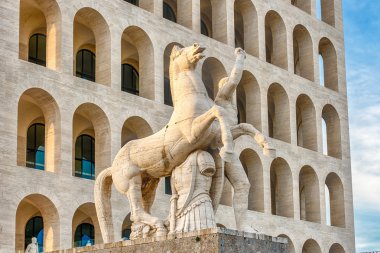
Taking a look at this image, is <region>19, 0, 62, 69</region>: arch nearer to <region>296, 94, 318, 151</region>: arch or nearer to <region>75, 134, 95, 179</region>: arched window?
<region>75, 134, 95, 179</region>: arched window

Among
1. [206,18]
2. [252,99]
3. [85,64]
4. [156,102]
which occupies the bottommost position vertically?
[156,102]

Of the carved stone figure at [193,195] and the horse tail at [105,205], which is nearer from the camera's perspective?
the carved stone figure at [193,195]

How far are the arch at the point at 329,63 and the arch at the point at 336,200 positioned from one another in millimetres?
5568

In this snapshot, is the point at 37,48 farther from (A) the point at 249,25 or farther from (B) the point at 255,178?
(B) the point at 255,178

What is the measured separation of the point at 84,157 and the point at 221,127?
73.1ft

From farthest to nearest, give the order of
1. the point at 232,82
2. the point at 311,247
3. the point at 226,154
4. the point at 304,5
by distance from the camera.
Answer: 1. the point at 304,5
2. the point at 311,247
3. the point at 232,82
4. the point at 226,154

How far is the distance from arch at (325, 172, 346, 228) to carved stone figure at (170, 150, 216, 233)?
31.4m

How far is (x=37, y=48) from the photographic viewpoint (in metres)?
34.7

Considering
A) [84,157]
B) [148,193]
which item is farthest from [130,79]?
[148,193]

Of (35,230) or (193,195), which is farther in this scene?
(35,230)

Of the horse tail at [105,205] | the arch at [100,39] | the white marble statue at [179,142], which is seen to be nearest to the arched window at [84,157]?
the arch at [100,39]

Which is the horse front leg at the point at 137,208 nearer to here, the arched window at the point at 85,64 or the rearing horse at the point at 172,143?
the rearing horse at the point at 172,143

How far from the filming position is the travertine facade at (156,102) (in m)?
29.0

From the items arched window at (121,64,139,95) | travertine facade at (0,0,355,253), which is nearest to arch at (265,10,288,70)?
travertine facade at (0,0,355,253)
